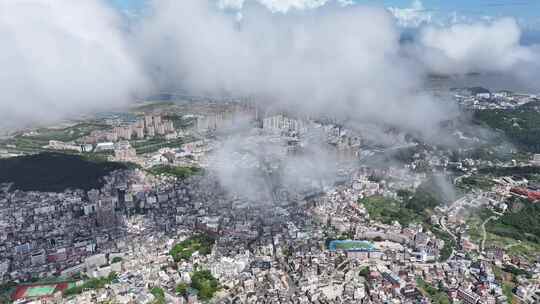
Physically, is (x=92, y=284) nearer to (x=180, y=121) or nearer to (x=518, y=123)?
(x=180, y=121)

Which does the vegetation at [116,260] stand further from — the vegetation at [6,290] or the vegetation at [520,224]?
the vegetation at [520,224]

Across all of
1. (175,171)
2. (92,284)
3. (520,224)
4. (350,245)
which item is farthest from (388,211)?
(92,284)

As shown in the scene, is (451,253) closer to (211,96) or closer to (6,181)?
(6,181)

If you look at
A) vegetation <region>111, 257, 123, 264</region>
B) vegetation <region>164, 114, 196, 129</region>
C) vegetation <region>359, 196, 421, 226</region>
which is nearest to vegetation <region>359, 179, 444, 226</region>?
vegetation <region>359, 196, 421, 226</region>

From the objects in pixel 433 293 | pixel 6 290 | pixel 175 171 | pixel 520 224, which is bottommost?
pixel 433 293

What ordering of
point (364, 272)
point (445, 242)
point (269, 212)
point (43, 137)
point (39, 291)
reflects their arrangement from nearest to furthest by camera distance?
point (39, 291) → point (364, 272) → point (445, 242) → point (269, 212) → point (43, 137)

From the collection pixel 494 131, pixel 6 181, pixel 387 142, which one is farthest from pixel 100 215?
pixel 494 131

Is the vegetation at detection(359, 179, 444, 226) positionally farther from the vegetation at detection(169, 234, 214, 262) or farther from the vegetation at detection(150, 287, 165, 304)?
the vegetation at detection(150, 287, 165, 304)
